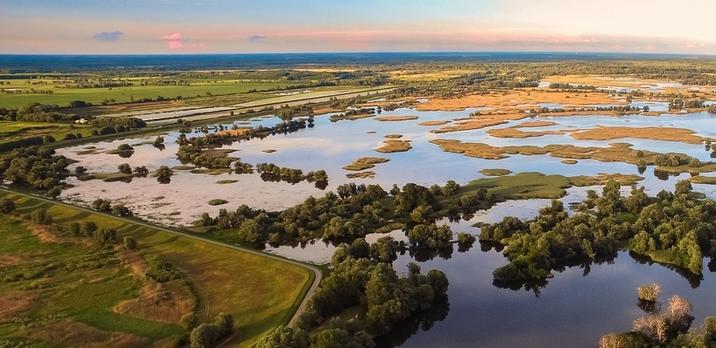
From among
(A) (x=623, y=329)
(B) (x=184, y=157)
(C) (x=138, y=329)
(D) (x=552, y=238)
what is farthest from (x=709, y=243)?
(B) (x=184, y=157)

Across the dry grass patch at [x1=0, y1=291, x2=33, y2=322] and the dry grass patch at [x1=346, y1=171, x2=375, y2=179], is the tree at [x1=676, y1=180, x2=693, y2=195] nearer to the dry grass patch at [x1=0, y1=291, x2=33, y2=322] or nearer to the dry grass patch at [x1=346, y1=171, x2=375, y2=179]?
the dry grass patch at [x1=346, y1=171, x2=375, y2=179]

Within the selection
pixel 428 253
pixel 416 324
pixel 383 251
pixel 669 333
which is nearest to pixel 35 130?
pixel 383 251

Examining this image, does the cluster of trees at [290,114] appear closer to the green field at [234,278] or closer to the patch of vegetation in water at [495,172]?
the patch of vegetation in water at [495,172]

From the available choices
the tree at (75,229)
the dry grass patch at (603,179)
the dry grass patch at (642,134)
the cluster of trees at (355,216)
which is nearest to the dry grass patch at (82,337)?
the cluster of trees at (355,216)

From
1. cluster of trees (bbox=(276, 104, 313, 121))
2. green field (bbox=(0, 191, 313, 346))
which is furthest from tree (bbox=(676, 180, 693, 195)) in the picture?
cluster of trees (bbox=(276, 104, 313, 121))

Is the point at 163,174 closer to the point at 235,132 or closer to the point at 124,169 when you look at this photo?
the point at 124,169

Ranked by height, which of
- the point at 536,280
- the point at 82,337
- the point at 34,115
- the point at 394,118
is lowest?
the point at 536,280
